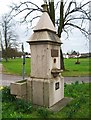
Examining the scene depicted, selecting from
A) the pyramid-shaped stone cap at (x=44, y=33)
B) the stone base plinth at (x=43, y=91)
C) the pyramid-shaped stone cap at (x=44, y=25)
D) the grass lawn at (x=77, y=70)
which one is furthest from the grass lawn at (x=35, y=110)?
the grass lawn at (x=77, y=70)

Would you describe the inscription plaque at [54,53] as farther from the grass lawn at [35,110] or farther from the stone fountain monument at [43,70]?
the grass lawn at [35,110]

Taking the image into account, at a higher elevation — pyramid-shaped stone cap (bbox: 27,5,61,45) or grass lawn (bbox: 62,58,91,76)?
pyramid-shaped stone cap (bbox: 27,5,61,45)

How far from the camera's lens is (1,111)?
21.1ft

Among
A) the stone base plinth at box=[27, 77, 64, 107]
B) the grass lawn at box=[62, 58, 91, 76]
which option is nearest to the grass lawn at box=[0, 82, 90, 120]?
the stone base plinth at box=[27, 77, 64, 107]

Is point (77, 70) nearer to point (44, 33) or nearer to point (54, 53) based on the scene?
point (54, 53)

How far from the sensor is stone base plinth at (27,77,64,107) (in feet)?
22.8

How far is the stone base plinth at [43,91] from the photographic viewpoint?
273 inches

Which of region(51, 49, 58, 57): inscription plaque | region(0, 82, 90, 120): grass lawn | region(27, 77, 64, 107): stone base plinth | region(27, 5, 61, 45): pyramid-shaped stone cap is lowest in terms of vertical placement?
region(0, 82, 90, 120): grass lawn

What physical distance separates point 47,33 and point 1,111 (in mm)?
2997


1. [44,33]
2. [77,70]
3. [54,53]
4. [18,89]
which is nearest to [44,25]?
[44,33]

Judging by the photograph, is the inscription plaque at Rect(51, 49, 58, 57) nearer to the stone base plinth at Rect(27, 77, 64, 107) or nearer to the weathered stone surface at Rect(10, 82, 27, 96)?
the stone base plinth at Rect(27, 77, 64, 107)

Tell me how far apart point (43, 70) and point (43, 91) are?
2.35 feet

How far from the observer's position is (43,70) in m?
7.09

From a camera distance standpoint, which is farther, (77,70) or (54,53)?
(77,70)
